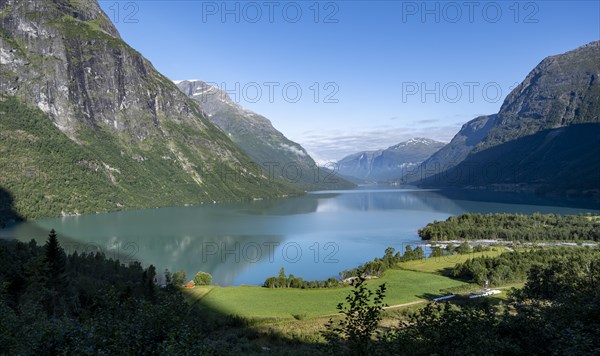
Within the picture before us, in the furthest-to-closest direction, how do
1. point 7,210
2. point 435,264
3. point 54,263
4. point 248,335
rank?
point 7,210, point 435,264, point 54,263, point 248,335

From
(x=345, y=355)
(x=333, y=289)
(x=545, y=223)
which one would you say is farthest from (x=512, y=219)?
(x=345, y=355)

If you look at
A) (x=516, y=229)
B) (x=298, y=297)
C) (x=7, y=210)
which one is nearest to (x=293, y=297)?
(x=298, y=297)

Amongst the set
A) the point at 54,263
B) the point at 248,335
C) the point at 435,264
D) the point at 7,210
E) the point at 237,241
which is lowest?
the point at 435,264

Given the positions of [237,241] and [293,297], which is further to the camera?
[237,241]

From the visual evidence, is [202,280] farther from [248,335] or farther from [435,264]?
[435,264]

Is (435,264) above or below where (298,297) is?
below

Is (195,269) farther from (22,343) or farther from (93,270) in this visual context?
(22,343)

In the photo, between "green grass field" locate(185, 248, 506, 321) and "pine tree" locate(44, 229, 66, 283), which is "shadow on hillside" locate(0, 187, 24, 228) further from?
"green grass field" locate(185, 248, 506, 321)

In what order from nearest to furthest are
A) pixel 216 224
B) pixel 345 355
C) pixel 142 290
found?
pixel 345 355 < pixel 142 290 < pixel 216 224
